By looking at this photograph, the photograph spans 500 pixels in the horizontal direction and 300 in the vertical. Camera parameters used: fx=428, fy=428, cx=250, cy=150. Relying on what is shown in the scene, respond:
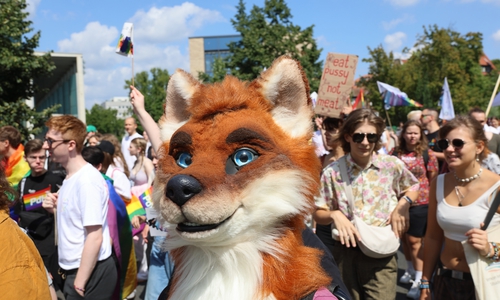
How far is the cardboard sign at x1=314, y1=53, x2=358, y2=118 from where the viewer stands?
511 cm

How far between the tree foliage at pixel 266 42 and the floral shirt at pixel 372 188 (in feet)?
81.1

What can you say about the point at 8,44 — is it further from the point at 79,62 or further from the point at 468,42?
the point at 468,42

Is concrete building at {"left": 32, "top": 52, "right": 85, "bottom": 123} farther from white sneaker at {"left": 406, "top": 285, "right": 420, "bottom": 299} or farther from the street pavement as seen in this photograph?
white sneaker at {"left": 406, "top": 285, "right": 420, "bottom": 299}

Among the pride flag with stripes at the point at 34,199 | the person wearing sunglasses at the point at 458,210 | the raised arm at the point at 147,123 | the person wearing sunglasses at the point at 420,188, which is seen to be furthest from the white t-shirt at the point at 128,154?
the person wearing sunglasses at the point at 458,210

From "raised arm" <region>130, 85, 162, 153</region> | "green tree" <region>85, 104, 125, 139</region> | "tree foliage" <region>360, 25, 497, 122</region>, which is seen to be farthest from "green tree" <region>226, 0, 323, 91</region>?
"green tree" <region>85, 104, 125, 139</region>

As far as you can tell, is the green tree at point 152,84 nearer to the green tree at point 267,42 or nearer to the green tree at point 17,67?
the green tree at point 267,42

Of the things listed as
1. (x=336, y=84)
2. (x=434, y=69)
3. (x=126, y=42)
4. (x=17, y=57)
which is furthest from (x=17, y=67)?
(x=434, y=69)

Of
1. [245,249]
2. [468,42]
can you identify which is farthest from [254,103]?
[468,42]

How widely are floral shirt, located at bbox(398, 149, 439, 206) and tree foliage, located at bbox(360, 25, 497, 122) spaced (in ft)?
73.2

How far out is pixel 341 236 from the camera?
311 centimetres

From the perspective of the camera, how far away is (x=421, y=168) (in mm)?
5621

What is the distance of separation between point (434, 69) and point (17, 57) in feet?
77.3

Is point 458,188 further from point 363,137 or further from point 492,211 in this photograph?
point 363,137

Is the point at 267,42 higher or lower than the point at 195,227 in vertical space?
higher
